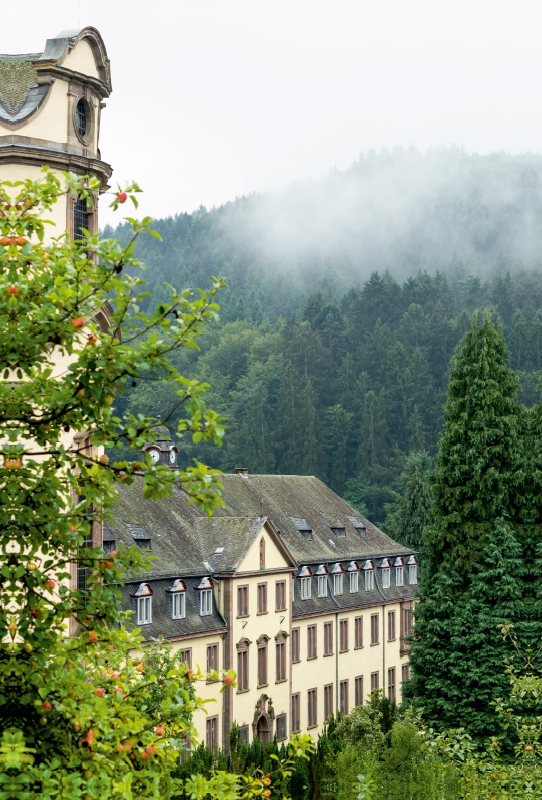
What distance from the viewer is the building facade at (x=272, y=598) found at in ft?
149

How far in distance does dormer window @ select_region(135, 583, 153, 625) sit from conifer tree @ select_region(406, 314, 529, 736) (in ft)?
32.8

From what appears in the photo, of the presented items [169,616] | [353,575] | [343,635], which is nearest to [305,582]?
[343,635]

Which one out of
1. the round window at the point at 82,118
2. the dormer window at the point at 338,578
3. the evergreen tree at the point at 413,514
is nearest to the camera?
the round window at the point at 82,118

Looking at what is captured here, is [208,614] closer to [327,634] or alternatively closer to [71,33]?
[327,634]

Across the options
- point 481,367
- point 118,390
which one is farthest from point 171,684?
point 481,367

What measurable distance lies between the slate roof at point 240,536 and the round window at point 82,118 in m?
18.2

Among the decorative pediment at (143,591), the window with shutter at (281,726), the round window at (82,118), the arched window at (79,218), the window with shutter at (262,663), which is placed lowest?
the window with shutter at (281,726)

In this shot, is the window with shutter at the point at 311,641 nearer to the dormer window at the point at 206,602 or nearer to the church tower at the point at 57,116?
the dormer window at the point at 206,602

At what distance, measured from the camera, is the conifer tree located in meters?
39.8

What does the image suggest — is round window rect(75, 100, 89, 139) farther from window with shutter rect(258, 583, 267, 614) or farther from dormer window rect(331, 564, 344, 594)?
dormer window rect(331, 564, 344, 594)

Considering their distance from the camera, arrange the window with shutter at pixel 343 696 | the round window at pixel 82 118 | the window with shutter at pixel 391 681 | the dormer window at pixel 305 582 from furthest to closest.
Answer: the window with shutter at pixel 391 681 < the window with shutter at pixel 343 696 < the dormer window at pixel 305 582 < the round window at pixel 82 118

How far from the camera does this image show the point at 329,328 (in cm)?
15938

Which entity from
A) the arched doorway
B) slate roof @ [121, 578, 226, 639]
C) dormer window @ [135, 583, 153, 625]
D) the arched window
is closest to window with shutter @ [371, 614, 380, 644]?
the arched doorway

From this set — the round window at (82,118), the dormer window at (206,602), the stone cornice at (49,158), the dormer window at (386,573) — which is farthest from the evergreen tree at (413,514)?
the stone cornice at (49,158)
